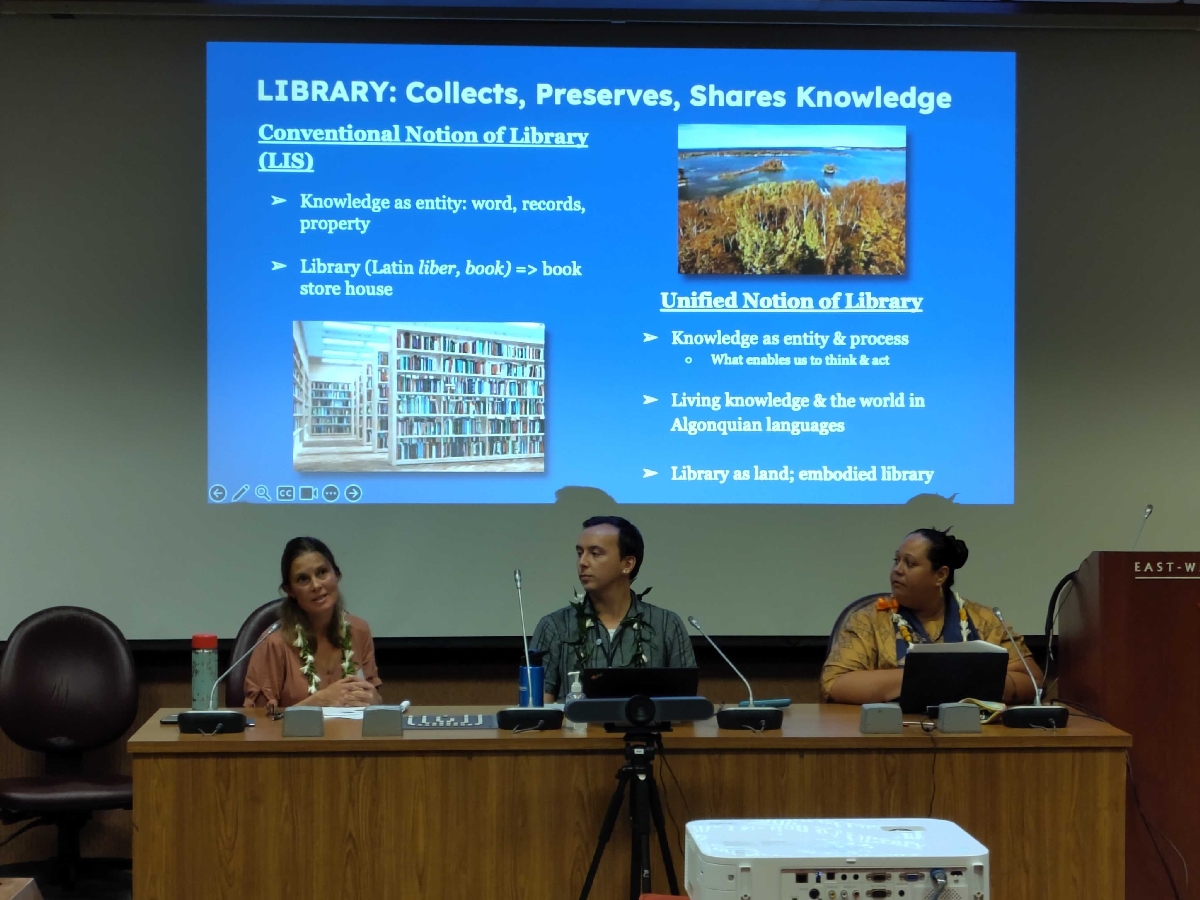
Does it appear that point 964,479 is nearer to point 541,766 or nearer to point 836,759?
point 836,759

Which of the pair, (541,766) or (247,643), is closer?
(541,766)

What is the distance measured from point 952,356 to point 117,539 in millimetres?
3000

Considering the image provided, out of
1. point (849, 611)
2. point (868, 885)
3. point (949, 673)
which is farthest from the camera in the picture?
Answer: point (849, 611)

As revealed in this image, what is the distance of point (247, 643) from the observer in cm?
421

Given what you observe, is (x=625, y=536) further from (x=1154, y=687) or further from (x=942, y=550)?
(x=1154, y=687)

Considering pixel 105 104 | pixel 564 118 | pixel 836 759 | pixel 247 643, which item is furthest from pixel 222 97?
pixel 836 759

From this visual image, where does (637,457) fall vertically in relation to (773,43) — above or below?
below

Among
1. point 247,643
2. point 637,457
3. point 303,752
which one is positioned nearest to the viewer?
point 303,752

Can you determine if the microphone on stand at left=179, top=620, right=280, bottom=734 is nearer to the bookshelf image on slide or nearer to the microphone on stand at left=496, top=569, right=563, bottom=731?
the microphone on stand at left=496, top=569, right=563, bottom=731

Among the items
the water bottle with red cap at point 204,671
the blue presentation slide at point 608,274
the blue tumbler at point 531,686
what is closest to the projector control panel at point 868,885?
the blue tumbler at point 531,686

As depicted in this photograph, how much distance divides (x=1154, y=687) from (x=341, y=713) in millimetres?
2176

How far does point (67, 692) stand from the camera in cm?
431

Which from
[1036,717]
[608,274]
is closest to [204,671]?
[608,274]

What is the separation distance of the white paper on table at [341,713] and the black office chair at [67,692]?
1.14m
